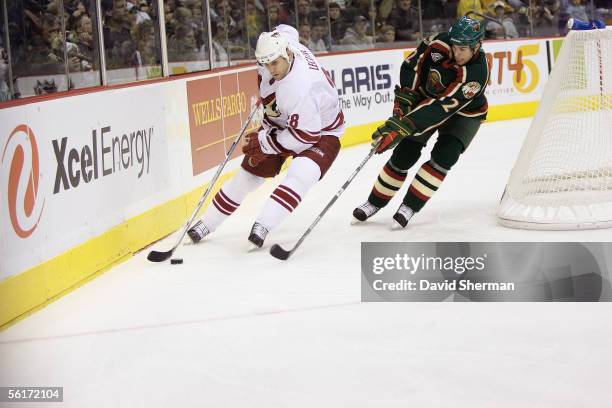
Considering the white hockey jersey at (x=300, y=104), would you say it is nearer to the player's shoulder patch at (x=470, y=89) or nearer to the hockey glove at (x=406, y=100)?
the hockey glove at (x=406, y=100)

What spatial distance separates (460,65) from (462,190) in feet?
4.51

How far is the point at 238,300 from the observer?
11.7 ft

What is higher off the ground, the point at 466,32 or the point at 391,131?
the point at 466,32

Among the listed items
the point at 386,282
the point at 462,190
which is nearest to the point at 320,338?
the point at 386,282

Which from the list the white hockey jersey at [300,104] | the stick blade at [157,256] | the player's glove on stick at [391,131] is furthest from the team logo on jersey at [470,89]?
the stick blade at [157,256]

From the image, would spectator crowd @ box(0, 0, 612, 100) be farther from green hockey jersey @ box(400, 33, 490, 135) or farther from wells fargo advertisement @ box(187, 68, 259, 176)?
green hockey jersey @ box(400, 33, 490, 135)

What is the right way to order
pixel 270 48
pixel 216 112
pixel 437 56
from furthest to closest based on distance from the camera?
pixel 216 112 → pixel 437 56 → pixel 270 48

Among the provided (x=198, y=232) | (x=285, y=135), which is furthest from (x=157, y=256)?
(x=285, y=135)

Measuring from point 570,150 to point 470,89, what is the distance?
556 millimetres

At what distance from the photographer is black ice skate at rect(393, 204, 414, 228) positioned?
4668 mm

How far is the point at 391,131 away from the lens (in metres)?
4.52

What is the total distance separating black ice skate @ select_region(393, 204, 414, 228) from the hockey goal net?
1.40 ft

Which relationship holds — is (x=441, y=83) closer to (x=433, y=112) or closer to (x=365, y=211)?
(x=433, y=112)

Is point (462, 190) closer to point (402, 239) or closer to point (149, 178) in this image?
point (402, 239)
